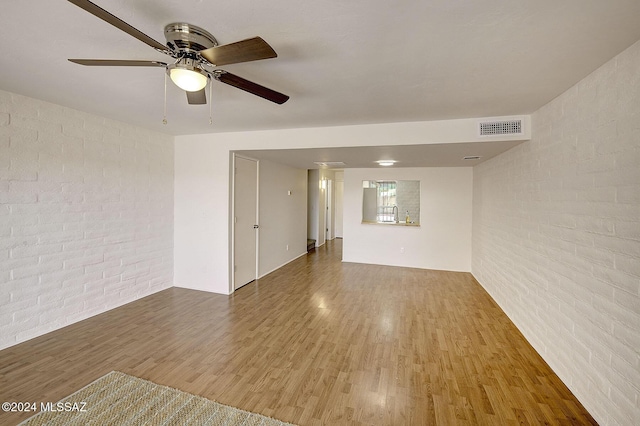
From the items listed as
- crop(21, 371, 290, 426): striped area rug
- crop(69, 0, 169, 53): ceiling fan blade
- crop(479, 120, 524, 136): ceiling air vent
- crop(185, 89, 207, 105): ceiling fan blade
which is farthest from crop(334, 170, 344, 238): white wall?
crop(69, 0, 169, 53): ceiling fan blade

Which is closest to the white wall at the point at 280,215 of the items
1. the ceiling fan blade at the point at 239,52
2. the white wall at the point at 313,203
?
the white wall at the point at 313,203

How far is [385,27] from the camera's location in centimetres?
149

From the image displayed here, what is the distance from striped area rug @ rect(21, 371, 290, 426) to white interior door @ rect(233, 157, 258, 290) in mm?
2306

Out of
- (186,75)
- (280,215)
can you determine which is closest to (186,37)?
(186,75)

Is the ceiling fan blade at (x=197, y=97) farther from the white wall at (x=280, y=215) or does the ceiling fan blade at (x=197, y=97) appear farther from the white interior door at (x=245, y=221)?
the white wall at (x=280, y=215)

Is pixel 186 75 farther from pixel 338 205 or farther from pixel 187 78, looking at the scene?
pixel 338 205

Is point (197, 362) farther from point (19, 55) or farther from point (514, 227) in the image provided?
point (514, 227)

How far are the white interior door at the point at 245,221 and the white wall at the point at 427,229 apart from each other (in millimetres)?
2419

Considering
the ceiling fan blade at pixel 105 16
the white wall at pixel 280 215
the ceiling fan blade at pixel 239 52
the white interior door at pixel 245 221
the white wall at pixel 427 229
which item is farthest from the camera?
the white wall at pixel 427 229

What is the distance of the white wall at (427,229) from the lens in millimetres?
5574

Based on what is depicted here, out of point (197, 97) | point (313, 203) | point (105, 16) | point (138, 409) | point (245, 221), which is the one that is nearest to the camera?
point (105, 16)

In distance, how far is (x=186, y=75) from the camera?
5.04 ft

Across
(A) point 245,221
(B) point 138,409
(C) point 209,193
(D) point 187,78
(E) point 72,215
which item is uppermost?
(D) point 187,78

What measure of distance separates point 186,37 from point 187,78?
0.71ft
